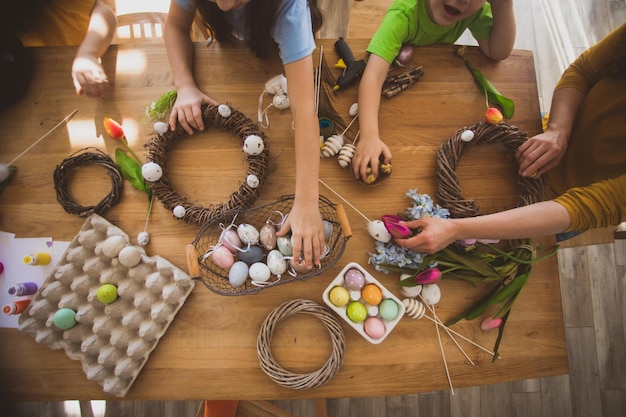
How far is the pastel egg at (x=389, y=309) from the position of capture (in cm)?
88

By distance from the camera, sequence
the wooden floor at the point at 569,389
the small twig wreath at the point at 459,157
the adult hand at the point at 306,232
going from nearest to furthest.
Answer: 1. the adult hand at the point at 306,232
2. the small twig wreath at the point at 459,157
3. the wooden floor at the point at 569,389

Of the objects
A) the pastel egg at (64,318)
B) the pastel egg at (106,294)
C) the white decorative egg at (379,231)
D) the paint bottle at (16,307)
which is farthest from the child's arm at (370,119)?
the paint bottle at (16,307)

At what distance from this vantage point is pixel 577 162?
104 cm

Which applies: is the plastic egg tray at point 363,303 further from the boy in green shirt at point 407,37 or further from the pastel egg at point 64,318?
the pastel egg at point 64,318

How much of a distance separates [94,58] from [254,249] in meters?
0.76

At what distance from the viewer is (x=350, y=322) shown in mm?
878

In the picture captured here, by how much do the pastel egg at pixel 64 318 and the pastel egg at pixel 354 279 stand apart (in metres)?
0.70

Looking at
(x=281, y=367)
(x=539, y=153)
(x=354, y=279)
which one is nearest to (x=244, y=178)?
(x=354, y=279)

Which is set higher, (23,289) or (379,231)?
(379,231)

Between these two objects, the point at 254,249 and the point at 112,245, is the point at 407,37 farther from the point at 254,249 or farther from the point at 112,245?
the point at 112,245

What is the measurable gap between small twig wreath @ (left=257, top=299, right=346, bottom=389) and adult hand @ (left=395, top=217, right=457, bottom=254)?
276mm

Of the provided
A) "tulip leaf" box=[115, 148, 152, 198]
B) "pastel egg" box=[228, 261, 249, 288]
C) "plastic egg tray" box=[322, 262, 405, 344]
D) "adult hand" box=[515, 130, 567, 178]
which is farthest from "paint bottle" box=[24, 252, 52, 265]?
"adult hand" box=[515, 130, 567, 178]

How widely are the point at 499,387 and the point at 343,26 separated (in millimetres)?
2017

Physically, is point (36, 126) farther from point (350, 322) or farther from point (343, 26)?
point (343, 26)
